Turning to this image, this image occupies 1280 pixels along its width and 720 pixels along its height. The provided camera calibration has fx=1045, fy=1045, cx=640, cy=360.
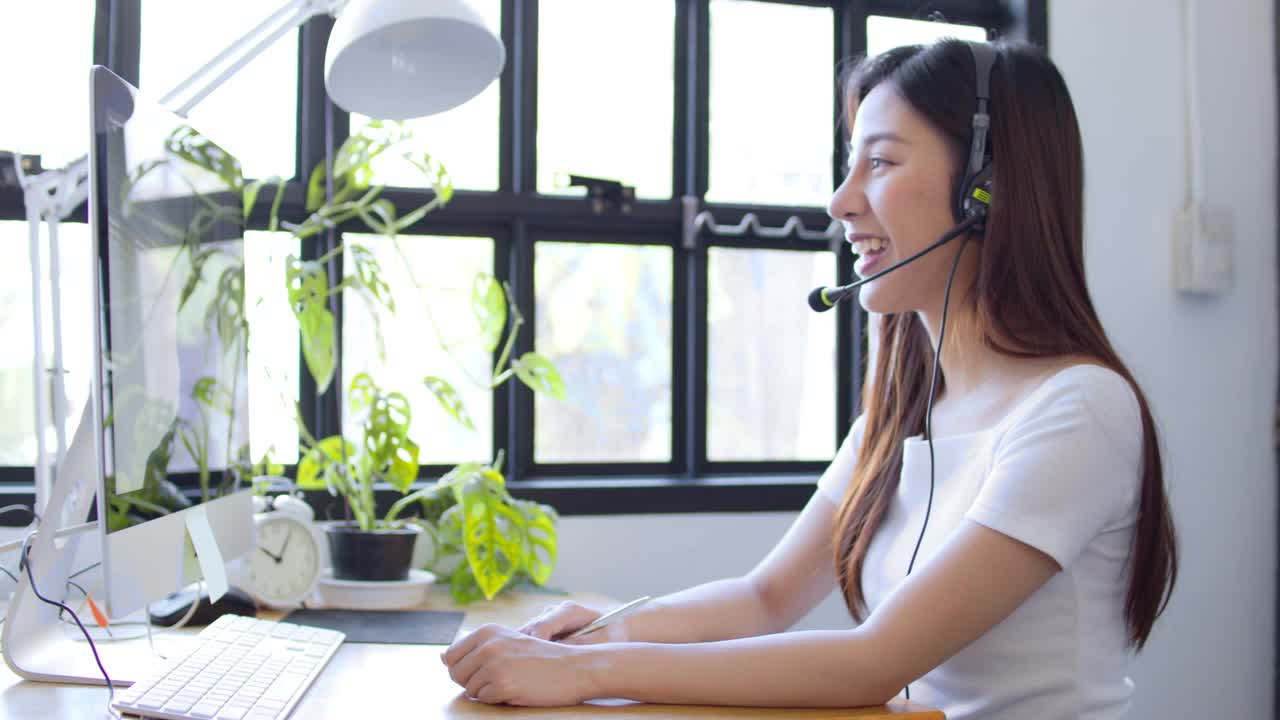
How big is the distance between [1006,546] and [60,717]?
82 cm

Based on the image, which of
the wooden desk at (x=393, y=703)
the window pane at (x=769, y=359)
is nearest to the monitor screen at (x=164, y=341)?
the wooden desk at (x=393, y=703)

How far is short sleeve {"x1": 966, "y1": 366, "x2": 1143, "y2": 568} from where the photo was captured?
3.01 ft

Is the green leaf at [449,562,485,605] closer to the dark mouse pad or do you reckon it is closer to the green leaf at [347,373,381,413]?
the dark mouse pad

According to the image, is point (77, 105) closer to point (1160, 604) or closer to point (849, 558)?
point (849, 558)

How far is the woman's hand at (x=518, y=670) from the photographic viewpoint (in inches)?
33.8

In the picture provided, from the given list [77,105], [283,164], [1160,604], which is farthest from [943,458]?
[77,105]

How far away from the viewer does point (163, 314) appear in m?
1.04

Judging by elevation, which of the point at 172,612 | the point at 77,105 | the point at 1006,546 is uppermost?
the point at 77,105

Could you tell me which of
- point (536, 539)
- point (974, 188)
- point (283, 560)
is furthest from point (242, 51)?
point (974, 188)

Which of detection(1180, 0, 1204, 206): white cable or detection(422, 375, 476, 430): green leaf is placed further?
detection(1180, 0, 1204, 206): white cable

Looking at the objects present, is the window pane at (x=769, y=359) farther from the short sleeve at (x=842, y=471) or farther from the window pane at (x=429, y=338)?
the short sleeve at (x=842, y=471)

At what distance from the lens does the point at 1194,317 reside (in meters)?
2.42

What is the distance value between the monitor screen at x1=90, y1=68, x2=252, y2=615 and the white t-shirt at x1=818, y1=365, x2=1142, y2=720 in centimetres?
71

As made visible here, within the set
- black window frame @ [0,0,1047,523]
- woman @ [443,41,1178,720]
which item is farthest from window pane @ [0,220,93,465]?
woman @ [443,41,1178,720]
